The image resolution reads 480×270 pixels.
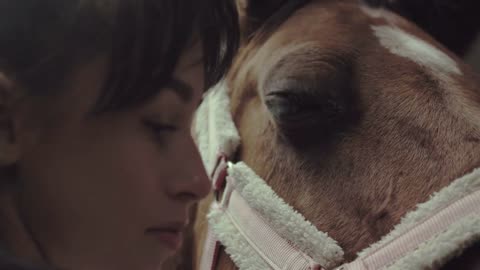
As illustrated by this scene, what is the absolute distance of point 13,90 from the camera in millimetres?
432

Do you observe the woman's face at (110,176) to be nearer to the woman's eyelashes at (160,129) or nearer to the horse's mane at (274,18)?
the woman's eyelashes at (160,129)

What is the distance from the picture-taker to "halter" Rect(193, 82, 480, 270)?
728 mm

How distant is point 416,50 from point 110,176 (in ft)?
1.80

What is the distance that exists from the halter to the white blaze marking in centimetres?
19

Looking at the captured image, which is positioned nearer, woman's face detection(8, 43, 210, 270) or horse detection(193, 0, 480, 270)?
woman's face detection(8, 43, 210, 270)

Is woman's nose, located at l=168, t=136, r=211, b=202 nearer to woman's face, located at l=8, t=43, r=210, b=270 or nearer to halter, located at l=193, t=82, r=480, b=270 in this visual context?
woman's face, located at l=8, t=43, r=210, b=270

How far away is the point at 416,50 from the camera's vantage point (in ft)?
2.90

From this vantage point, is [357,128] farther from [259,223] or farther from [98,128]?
[98,128]

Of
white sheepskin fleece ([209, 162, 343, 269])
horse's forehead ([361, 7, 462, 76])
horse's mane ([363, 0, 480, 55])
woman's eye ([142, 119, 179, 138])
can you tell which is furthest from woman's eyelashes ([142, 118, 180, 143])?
horse's mane ([363, 0, 480, 55])

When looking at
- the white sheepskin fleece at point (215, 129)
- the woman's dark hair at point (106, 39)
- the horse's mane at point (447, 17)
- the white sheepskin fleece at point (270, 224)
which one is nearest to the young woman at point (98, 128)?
the woman's dark hair at point (106, 39)

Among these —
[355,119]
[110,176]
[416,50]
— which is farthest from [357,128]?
[110,176]

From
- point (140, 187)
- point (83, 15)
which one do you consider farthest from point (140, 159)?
point (83, 15)

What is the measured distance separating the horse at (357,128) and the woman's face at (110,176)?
0.30 metres

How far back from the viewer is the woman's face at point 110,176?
0.47m
